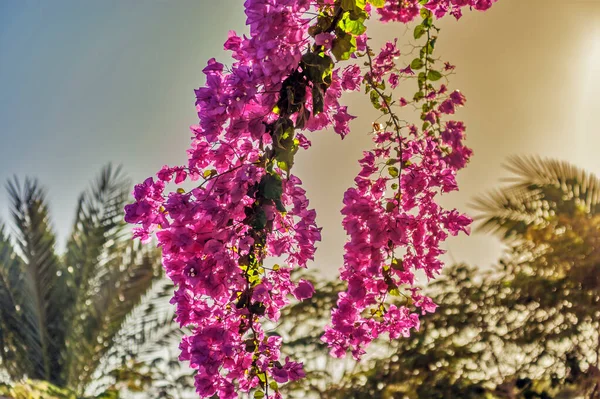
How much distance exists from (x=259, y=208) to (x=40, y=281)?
287 inches

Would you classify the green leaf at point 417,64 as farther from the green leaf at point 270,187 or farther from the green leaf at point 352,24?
the green leaf at point 270,187

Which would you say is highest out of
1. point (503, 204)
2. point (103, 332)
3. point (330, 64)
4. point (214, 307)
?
point (503, 204)

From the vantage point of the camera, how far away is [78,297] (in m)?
7.91

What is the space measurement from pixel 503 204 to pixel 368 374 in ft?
6.97

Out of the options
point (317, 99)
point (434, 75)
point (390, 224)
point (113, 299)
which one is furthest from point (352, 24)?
point (113, 299)

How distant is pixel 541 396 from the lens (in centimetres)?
605

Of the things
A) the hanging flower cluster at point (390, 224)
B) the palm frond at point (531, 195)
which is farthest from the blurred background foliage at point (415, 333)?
the hanging flower cluster at point (390, 224)

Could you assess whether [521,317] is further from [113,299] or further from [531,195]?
[113,299]

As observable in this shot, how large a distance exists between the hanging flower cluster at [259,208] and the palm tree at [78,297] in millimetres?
6509

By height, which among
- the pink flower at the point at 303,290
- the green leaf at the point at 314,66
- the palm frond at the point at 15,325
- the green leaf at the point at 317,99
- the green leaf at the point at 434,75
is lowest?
the pink flower at the point at 303,290

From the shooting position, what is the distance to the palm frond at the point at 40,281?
7.86 m

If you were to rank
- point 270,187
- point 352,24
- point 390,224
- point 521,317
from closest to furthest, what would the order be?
point 270,187, point 352,24, point 390,224, point 521,317

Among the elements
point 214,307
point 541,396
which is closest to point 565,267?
point 541,396

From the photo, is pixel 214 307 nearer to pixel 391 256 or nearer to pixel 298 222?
pixel 298 222
